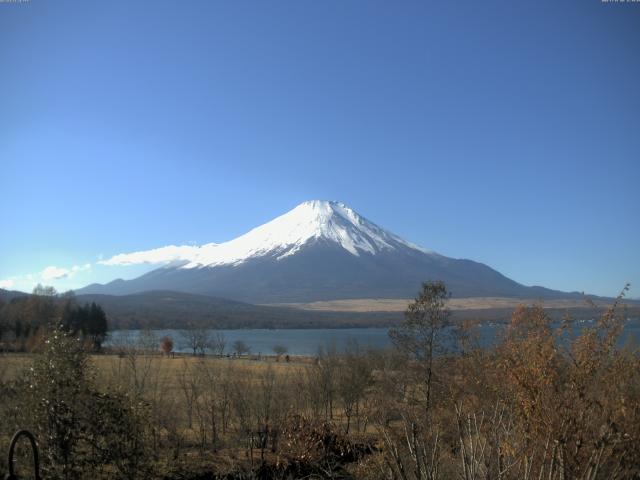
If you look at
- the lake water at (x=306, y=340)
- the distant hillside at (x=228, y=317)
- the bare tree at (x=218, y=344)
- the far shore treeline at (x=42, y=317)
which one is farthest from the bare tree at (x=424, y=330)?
the distant hillside at (x=228, y=317)

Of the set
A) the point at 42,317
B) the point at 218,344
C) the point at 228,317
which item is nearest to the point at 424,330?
the point at 218,344

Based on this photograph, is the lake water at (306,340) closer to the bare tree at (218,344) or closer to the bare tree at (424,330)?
the bare tree at (218,344)

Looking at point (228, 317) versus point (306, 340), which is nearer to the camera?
point (306, 340)

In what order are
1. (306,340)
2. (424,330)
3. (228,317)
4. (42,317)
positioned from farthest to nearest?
(228,317)
(306,340)
(42,317)
(424,330)

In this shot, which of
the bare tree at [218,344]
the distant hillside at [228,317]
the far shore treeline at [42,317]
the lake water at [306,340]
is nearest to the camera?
the lake water at [306,340]

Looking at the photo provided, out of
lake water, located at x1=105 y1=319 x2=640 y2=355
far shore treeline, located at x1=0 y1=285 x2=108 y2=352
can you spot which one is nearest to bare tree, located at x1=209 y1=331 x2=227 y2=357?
lake water, located at x1=105 y1=319 x2=640 y2=355

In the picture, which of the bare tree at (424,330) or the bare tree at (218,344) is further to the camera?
the bare tree at (218,344)

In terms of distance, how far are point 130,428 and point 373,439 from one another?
37.8 ft

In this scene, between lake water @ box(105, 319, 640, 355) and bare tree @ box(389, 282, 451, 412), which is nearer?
bare tree @ box(389, 282, 451, 412)

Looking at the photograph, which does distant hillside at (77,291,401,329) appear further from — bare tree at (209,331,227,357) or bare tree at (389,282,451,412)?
bare tree at (389,282,451,412)

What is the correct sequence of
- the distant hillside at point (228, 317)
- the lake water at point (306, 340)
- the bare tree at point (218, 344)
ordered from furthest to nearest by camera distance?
the distant hillside at point (228, 317) → the bare tree at point (218, 344) → the lake water at point (306, 340)

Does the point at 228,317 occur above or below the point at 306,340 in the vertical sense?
above

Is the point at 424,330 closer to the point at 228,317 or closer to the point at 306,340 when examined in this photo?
the point at 306,340

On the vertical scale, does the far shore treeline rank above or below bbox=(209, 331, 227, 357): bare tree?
above
